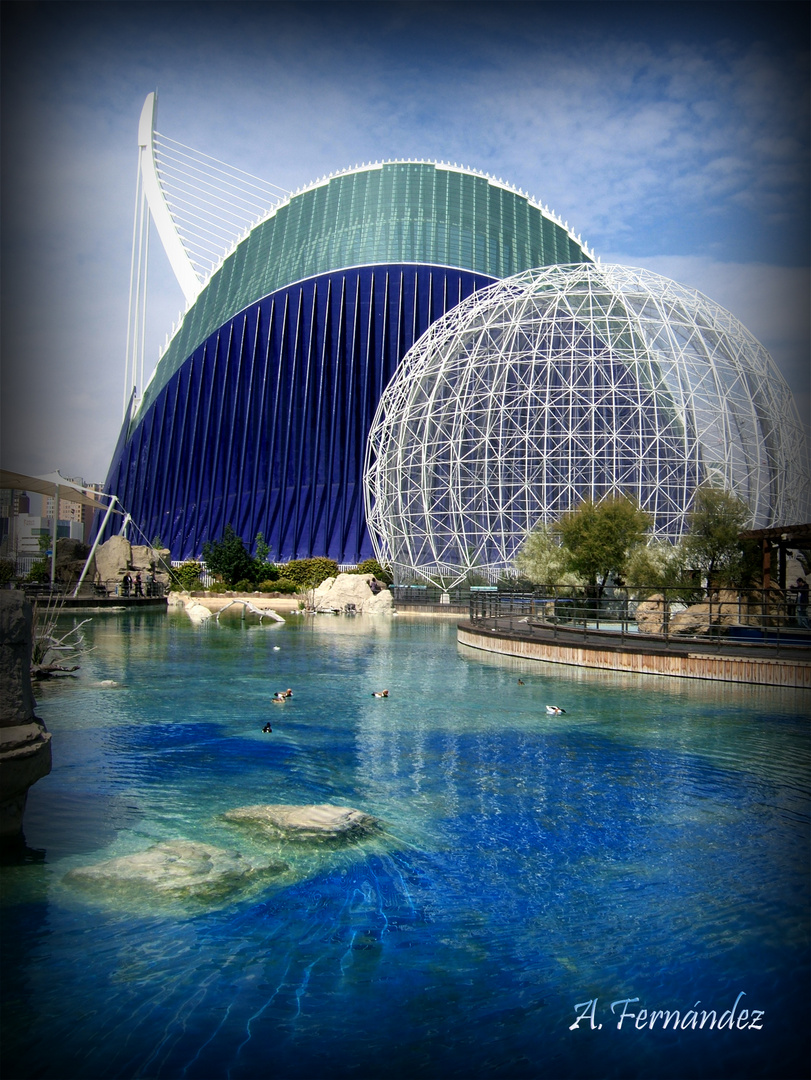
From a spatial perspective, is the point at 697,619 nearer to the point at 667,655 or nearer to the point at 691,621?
the point at 691,621

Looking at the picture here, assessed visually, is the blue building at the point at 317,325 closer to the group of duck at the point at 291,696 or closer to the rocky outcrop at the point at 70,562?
the rocky outcrop at the point at 70,562

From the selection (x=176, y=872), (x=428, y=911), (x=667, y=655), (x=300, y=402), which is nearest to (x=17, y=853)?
(x=176, y=872)

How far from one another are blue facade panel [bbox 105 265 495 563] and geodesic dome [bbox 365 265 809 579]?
1970 centimetres

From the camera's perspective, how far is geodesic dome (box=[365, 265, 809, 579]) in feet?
129

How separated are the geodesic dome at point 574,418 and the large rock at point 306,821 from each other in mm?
33488

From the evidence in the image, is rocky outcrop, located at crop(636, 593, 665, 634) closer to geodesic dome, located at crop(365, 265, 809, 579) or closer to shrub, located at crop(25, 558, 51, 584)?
geodesic dome, located at crop(365, 265, 809, 579)

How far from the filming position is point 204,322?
7638cm

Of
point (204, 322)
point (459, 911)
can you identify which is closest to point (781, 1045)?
point (459, 911)

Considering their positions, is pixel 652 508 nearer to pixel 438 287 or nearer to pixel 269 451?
pixel 438 287

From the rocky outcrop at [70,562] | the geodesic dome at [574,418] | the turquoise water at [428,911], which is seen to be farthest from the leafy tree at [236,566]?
the turquoise water at [428,911]

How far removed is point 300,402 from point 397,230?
1602 cm

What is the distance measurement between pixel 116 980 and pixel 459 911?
2075 millimetres

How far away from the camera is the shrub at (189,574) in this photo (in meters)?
54.8

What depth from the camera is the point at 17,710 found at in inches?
210
